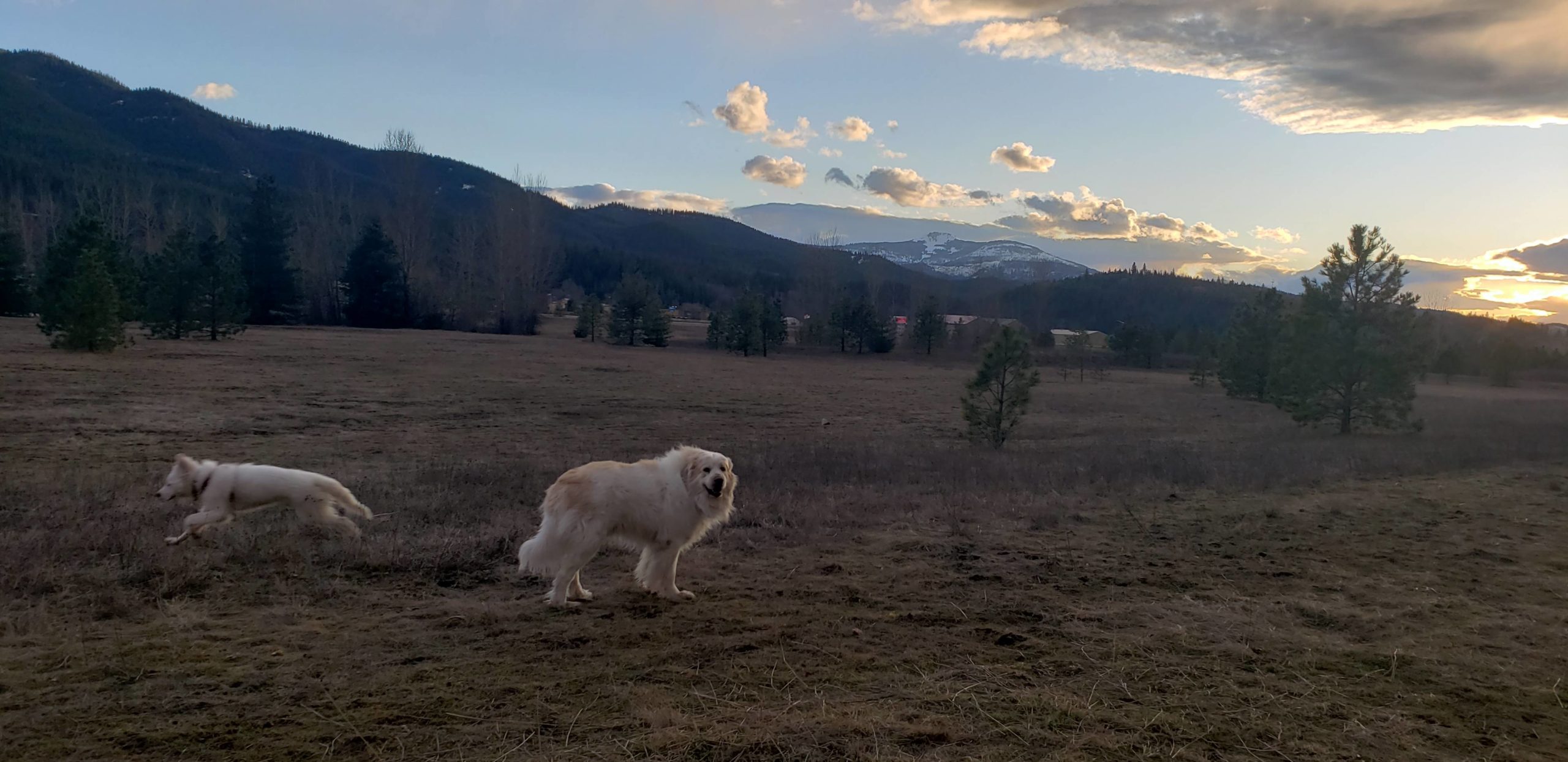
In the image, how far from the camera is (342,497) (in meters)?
8.52

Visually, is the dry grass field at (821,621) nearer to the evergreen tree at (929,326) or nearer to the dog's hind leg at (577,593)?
the dog's hind leg at (577,593)

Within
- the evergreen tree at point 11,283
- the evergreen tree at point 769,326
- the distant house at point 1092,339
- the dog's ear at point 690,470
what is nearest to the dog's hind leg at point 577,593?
the dog's ear at point 690,470

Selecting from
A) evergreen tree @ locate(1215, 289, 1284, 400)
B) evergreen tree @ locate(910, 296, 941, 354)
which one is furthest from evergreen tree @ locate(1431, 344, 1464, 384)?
evergreen tree @ locate(910, 296, 941, 354)

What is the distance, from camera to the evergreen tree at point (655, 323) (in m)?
73.2

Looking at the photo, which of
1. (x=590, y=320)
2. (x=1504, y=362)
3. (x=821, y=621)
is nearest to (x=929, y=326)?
(x=590, y=320)

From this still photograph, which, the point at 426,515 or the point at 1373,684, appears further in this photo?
the point at 426,515

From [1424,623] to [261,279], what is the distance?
75.3 metres

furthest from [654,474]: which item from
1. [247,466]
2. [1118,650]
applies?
[247,466]

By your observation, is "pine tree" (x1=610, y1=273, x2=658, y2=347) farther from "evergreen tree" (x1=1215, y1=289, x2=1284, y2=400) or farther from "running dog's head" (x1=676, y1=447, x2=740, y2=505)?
"running dog's head" (x1=676, y1=447, x2=740, y2=505)

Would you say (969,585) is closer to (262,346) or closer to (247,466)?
(247,466)

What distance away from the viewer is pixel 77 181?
103 meters

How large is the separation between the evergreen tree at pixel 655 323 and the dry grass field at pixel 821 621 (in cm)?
5842

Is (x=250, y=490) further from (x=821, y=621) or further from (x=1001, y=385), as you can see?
(x=1001, y=385)

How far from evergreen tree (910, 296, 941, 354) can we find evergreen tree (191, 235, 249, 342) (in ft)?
203
